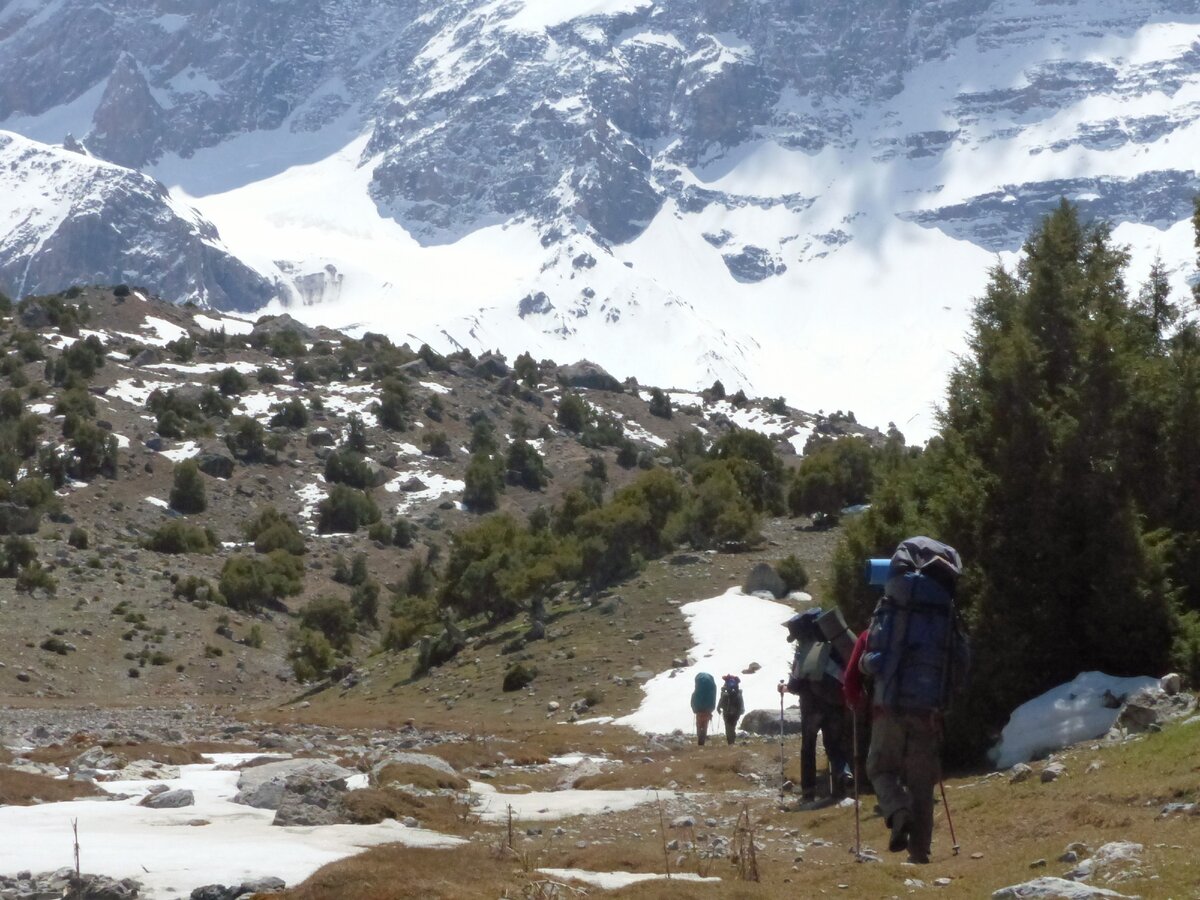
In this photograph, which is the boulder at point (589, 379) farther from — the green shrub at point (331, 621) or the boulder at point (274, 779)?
the boulder at point (274, 779)

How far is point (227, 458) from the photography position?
330 feet

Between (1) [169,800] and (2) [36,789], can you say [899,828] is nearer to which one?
(1) [169,800]

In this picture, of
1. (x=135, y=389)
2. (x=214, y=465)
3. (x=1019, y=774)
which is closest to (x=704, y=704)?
(x=1019, y=774)

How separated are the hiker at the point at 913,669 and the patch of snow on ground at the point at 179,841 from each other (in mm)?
4697

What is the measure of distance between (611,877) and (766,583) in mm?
34961

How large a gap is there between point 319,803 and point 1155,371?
1331 centimetres

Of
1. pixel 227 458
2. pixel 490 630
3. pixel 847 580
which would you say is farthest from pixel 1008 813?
pixel 227 458

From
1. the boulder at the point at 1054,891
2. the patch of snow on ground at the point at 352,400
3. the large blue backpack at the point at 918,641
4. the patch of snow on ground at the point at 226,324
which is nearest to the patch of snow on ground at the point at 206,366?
the patch of snow on ground at the point at 352,400

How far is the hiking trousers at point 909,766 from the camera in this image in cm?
1224

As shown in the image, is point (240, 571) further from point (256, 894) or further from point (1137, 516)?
point (256, 894)

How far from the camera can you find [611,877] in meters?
13.7

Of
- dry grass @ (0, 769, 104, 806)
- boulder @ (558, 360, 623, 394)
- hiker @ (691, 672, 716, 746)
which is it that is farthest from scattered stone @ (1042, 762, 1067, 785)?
boulder @ (558, 360, 623, 394)

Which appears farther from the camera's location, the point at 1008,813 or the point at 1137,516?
the point at 1137,516

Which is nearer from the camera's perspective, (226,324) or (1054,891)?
(1054,891)
